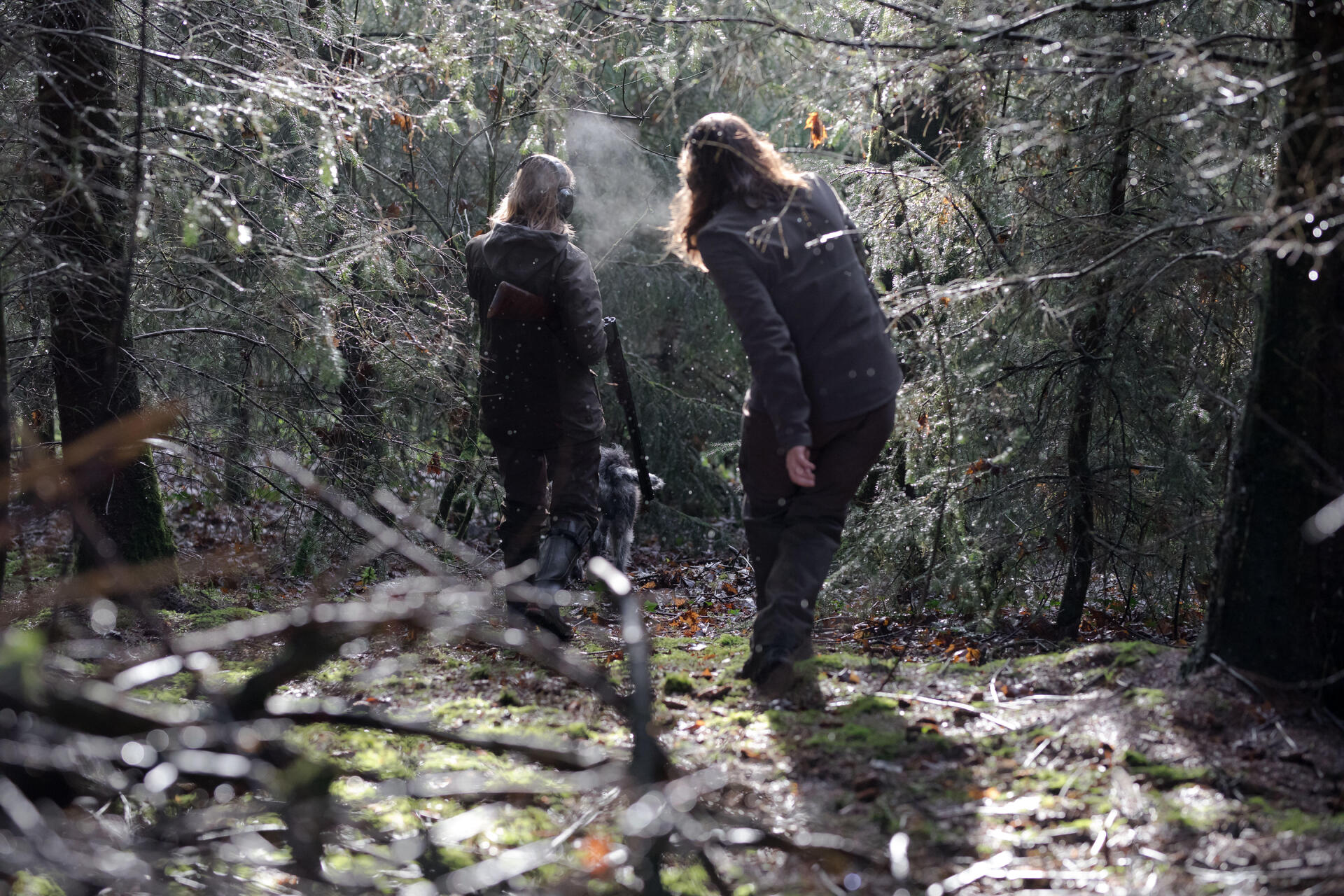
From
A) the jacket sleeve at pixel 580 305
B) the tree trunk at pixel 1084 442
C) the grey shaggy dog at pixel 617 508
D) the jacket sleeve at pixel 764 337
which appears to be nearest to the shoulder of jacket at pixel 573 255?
the jacket sleeve at pixel 580 305

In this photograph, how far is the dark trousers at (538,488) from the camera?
20.0ft

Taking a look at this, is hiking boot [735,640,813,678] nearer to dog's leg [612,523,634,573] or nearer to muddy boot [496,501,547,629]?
muddy boot [496,501,547,629]

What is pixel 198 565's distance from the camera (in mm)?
7715

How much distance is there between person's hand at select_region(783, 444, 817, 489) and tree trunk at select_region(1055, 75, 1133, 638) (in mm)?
2061

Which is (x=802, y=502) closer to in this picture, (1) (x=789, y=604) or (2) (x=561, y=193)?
(1) (x=789, y=604)

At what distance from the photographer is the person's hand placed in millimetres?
4242

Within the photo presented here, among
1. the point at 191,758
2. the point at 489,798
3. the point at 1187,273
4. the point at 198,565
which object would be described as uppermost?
the point at 1187,273

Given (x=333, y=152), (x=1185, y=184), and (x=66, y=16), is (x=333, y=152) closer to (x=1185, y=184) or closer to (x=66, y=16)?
(x=66, y=16)

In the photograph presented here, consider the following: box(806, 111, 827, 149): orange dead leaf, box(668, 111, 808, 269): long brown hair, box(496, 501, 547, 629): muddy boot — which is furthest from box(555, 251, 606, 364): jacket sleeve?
box(806, 111, 827, 149): orange dead leaf

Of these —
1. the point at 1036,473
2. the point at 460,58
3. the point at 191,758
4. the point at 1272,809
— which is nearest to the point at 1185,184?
the point at 1036,473

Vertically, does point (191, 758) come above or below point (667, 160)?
below

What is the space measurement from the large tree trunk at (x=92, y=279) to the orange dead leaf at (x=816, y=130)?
3.35 metres

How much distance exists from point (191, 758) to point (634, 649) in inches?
44.0

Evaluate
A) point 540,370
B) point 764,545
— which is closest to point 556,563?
point 540,370
